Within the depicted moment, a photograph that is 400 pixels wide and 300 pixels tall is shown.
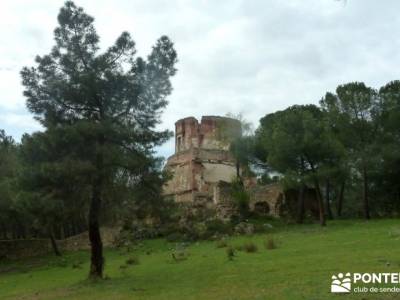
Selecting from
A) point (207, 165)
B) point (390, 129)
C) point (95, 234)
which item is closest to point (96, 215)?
point (95, 234)

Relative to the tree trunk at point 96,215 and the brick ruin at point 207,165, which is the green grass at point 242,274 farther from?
the brick ruin at point 207,165

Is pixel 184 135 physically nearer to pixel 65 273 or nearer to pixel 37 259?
pixel 37 259

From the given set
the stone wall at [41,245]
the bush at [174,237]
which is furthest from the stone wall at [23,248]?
the bush at [174,237]

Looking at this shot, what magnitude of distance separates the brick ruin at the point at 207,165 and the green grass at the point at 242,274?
1464cm

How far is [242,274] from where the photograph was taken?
15.5 m

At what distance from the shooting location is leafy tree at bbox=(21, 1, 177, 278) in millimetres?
17953

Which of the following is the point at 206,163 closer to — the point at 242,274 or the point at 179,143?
the point at 179,143

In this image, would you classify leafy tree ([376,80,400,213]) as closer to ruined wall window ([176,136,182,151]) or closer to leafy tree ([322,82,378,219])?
leafy tree ([322,82,378,219])

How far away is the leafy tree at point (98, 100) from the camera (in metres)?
18.0

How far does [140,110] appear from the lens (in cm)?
1956

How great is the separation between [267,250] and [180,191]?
26211mm

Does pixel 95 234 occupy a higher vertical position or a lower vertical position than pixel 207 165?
lower

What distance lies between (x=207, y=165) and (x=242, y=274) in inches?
1307

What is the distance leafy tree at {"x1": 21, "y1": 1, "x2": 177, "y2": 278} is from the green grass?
217 cm
